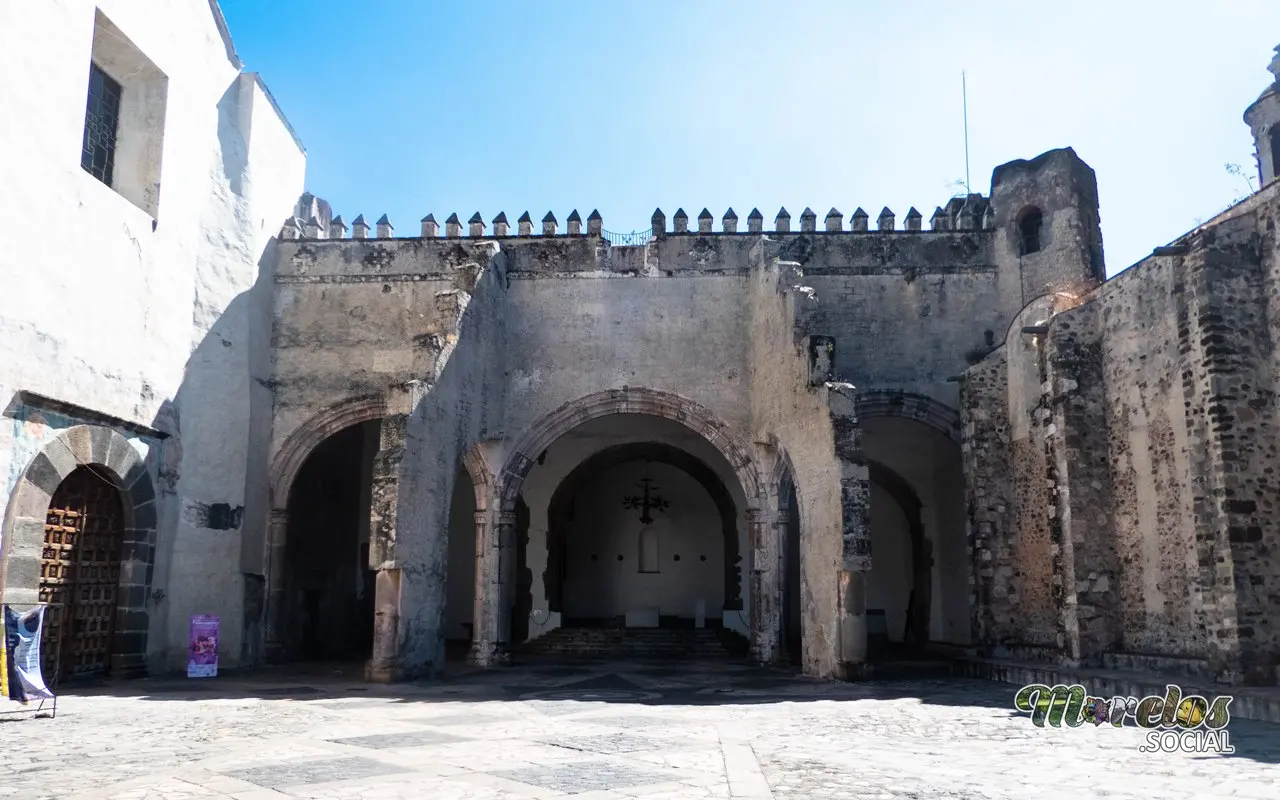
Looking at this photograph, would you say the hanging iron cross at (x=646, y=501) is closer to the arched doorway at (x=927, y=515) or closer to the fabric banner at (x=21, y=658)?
the arched doorway at (x=927, y=515)

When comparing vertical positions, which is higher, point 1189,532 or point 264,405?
point 264,405

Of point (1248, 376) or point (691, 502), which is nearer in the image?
point (1248, 376)

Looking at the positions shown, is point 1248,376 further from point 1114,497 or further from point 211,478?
point 211,478

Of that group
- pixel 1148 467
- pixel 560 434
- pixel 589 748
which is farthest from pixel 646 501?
pixel 589 748

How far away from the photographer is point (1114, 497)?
1141cm

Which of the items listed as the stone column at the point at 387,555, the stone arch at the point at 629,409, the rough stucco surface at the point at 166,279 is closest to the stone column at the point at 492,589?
the stone arch at the point at 629,409

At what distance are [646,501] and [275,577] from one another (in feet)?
29.4

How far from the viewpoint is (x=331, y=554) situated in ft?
56.0

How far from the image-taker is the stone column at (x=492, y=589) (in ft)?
47.2

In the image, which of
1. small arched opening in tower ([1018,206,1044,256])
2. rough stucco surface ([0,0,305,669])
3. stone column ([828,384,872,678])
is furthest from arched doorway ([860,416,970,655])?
rough stucco surface ([0,0,305,669])

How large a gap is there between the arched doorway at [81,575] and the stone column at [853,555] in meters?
8.30

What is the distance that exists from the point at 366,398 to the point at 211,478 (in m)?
2.32

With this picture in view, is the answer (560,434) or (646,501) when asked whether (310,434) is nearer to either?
(560,434)

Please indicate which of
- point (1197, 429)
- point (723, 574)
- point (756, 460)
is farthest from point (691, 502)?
point (1197, 429)
